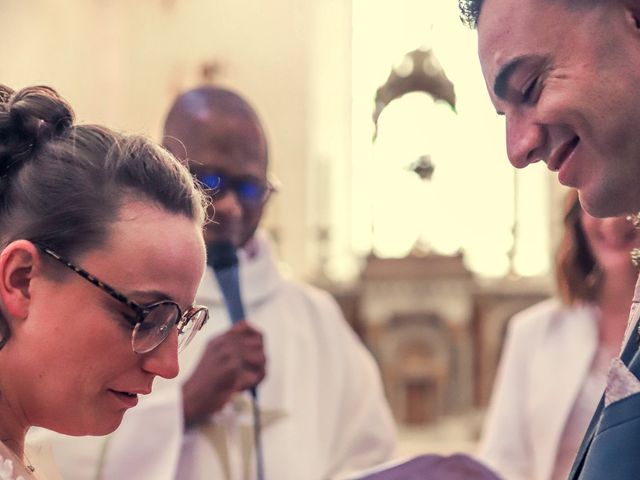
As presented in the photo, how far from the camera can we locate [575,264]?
358cm

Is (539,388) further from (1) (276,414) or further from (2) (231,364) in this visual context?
(2) (231,364)

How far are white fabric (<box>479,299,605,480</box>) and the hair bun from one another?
→ 229 centimetres

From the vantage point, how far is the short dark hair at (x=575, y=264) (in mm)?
3529

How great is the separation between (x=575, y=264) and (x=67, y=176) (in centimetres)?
223

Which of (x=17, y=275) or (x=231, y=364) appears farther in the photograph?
(x=231, y=364)

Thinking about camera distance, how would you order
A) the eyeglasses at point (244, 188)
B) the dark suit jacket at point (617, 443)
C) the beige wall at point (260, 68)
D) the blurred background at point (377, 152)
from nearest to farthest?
the dark suit jacket at point (617, 443) → the eyeglasses at point (244, 188) → the blurred background at point (377, 152) → the beige wall at point (260, 68)

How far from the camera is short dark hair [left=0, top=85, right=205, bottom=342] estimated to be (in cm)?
164

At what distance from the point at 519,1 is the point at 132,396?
78 centimetres

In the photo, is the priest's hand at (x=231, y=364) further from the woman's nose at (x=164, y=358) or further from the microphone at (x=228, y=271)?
the woman's nose at (x=164, y=358)

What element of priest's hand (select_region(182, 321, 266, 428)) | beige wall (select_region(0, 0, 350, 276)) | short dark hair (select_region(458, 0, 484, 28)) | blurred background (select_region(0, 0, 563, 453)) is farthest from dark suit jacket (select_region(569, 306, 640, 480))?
beige wall (select_region(0, 0, 350, 276))

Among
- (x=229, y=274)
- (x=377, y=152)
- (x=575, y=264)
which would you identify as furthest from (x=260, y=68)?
(x=229, y=274)

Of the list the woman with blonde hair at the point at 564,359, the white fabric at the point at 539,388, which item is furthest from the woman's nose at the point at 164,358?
the white fabric at the point at 539,388

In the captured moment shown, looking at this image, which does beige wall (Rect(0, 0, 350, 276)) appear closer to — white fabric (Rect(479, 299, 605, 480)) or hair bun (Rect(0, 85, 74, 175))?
white fabric (Rect(479, 299, 605, 480))

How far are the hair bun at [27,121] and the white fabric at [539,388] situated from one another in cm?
229
